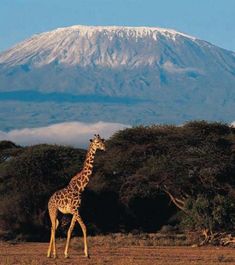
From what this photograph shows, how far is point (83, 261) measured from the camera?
28266 millimetres

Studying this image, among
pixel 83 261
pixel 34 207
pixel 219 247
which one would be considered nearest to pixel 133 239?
pixel 219 247

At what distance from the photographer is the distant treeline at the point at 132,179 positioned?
43.9 meters

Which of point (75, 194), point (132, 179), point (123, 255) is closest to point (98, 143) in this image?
point (75, 194)

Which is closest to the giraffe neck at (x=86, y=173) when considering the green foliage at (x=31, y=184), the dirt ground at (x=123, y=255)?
the dirt ground at (x=123, y=255)

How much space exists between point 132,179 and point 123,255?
1354 centimetres

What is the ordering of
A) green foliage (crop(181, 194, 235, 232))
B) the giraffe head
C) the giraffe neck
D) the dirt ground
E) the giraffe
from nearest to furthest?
the dirt ground → the giraffe head → the giraffe → the giraffe neck → green foliage (crop(181, 194, 235, 232))

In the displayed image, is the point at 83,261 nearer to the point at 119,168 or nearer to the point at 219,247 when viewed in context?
the point at 219,247

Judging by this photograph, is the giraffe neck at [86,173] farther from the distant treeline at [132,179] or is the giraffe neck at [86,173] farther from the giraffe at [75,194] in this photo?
the distant treeline at [132,179]

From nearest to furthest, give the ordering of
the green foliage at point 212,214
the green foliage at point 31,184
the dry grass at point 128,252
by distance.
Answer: the dry grass at point 128,252
the green foliage at point 212,214
the green foliage at point 31,184

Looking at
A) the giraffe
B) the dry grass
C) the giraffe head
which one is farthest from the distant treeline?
the giraffe head

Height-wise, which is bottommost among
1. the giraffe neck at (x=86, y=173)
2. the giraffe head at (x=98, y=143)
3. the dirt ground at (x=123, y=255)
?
the dirt ground at (x=123, y=255)

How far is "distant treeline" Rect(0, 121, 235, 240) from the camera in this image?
144 feet

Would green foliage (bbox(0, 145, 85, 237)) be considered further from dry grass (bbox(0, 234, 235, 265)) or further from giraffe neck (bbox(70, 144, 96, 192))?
giraffe neck (bbox(70, 144, 96, 192))

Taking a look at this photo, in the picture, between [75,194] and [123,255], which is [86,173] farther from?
[123,255]
